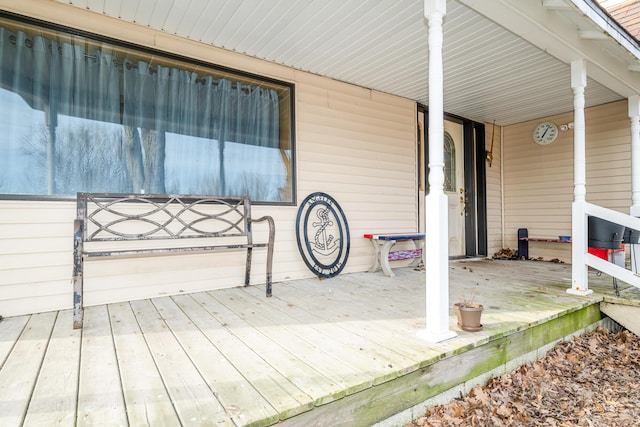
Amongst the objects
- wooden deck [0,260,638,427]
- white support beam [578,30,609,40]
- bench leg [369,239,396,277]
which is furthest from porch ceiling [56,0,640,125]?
wooden deck [0,260,638,427]

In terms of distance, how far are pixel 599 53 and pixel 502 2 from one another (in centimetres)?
175

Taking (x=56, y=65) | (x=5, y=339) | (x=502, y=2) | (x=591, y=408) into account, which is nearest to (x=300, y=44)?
(x=502, y=2)

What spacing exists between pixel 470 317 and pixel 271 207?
2.17 metres

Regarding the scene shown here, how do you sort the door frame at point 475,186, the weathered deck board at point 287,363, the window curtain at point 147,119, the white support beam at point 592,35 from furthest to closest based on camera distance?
the door frame at point 475,186 < the white support beam at point 592,35 < the window curtain at point 147,119 < the weathered deck board at point 287,363

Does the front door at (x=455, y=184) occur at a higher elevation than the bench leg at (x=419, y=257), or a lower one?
higher

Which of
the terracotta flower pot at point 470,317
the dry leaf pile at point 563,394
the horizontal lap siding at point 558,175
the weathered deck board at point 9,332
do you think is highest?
the horizontal lap siding at point 558,175

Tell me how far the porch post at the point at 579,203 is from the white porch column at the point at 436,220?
191 centimetres

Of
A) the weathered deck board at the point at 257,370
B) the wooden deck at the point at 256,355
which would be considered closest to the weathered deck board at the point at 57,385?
the wooden deck at the point at 256,355

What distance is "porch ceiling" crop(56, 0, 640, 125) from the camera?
2.64m

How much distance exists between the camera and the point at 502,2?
7.74 feet

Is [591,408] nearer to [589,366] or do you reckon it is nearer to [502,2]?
[589,366]

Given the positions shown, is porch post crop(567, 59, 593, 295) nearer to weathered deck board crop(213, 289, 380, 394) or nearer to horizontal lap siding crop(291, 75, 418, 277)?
horizontal lap siding crop(291, 75, 418, 277)

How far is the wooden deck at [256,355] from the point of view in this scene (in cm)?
126

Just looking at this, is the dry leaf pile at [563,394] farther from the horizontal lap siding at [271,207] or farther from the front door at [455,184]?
the front door at [455,184]
